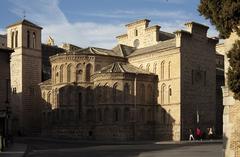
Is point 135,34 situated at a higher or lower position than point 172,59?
higher

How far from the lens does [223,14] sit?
15383 mm

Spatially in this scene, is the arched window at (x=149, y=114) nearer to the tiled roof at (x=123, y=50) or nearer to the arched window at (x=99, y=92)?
the arched window at (x=99, y=92)

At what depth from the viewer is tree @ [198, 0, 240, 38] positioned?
1516 centimetres

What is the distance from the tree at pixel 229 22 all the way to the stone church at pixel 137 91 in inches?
1529

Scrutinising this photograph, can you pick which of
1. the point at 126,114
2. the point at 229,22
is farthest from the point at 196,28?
the point at 229,22

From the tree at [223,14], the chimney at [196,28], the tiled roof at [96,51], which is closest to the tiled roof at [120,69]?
the tiled roof at [96,51]

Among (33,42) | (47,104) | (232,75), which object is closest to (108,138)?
(47,104)

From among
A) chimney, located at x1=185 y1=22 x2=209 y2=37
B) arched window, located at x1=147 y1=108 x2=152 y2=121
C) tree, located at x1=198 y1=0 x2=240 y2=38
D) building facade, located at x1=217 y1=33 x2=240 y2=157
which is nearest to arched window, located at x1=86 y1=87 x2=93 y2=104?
arched window, located at x1=147 y1=108 x2=152 y2=121

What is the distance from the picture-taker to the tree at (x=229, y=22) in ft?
49.4

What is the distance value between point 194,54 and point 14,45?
1109 inches

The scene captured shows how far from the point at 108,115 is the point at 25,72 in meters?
20.3

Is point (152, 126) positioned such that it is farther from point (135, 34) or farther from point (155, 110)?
point (135, 34)

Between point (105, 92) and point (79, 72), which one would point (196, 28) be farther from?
point (79, 72)

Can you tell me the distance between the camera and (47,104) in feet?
212
